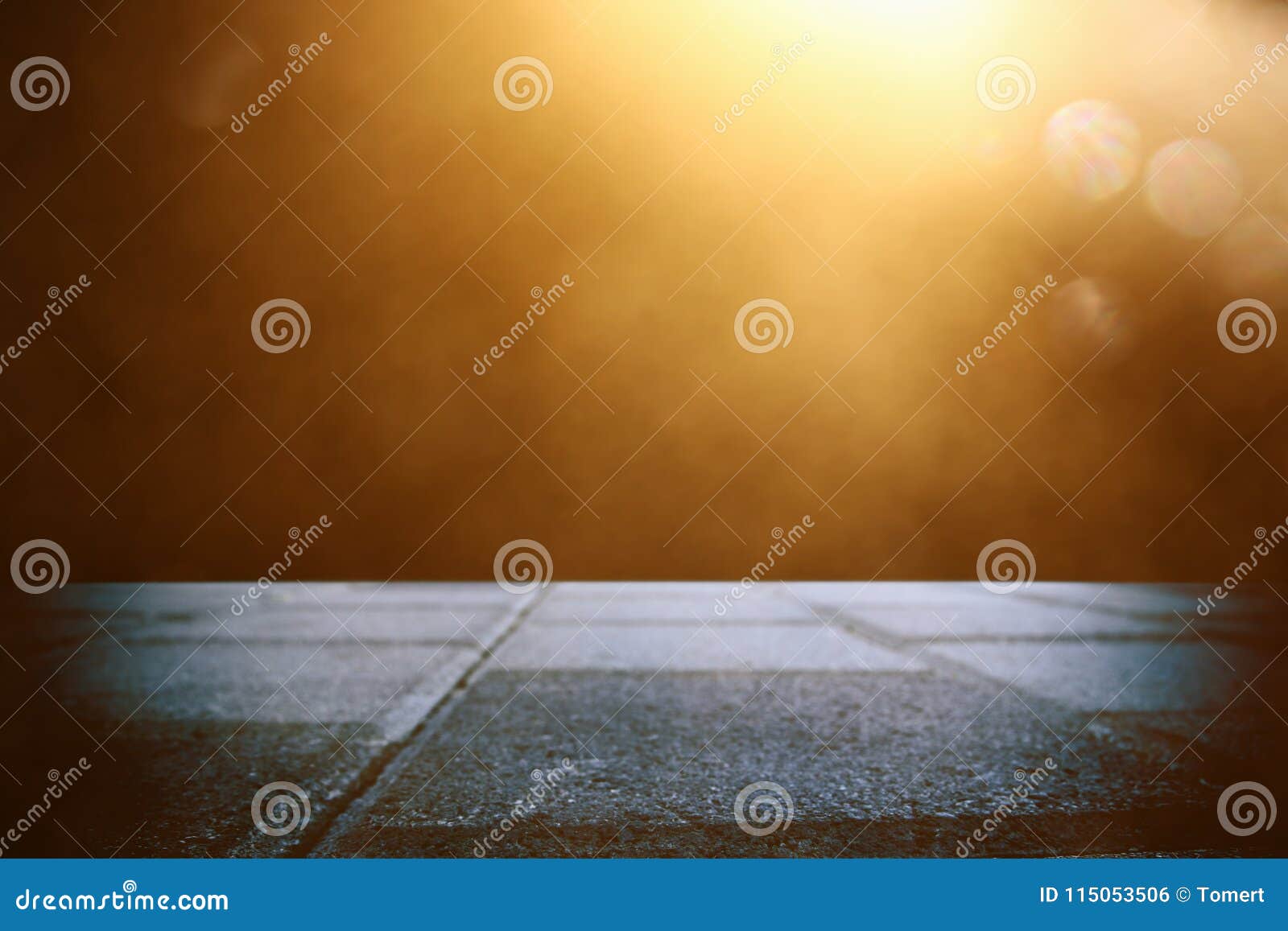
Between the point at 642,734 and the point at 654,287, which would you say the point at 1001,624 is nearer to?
the point at 642,734

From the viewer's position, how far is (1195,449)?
1364 millimetres

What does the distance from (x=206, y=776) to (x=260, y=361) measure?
24.8 inches

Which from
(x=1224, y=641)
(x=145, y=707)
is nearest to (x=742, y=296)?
(x=145, y=707)

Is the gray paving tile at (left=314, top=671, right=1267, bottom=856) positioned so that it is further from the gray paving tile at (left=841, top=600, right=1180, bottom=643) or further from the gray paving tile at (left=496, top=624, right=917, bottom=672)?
the gray paving tile at (left=841, top=600, right=1180, bottom=643)

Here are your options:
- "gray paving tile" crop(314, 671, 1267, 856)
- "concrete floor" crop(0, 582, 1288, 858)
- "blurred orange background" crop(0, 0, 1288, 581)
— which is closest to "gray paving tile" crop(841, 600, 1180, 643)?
"concrete floor" crop(0, 582, 1288, 858)

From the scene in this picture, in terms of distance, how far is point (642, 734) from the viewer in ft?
4.79

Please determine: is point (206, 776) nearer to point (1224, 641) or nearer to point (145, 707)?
point (145, 707)

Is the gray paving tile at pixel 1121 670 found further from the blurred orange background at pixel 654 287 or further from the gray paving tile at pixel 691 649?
the blurred orange background at pixel 654 287

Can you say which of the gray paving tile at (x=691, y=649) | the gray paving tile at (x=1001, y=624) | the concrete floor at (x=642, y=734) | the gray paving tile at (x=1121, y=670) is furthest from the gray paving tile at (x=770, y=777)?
the gray paving tile at (x=1001, y=624)

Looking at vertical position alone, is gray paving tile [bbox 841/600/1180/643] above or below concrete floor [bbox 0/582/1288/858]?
above

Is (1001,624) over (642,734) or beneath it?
over

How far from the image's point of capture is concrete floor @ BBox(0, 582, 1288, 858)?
40.9 inches

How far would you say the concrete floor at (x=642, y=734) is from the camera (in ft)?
3.41

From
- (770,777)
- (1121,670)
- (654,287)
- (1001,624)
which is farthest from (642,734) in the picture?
(1001,624)
